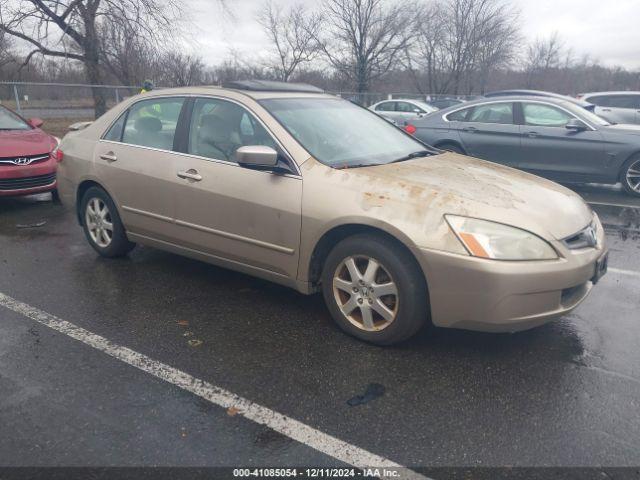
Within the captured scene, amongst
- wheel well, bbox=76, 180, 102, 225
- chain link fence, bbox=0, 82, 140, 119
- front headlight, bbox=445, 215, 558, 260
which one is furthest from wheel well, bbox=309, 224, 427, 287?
chain link fence, bbox=0, 82, 140, 119

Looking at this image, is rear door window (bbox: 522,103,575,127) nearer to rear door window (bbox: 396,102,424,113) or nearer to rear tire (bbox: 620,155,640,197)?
rear tire (bbox: 620,155,640,197)

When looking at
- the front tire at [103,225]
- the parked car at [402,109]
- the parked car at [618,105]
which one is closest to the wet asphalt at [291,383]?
the front tire at [103,225]

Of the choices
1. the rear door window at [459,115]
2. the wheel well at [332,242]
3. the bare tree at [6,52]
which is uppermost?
the bare tree at [6,52]

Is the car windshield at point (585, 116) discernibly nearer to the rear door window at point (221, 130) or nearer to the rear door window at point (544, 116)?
the rear door window at point (544, 116)

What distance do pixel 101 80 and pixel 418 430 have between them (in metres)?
19.6

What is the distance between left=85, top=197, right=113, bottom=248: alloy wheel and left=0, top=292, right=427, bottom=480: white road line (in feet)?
4.06

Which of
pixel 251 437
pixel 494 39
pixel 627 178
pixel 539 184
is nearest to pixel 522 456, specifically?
pixel 251 437

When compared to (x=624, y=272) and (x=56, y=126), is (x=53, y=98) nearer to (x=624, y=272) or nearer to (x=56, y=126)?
(x=56, y=126)

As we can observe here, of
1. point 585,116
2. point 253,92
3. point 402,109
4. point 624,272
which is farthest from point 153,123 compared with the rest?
point 402,109

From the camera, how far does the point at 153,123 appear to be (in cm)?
450

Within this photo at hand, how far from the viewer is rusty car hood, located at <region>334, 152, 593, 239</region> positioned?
3.03 m

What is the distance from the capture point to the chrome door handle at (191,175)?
398 cm

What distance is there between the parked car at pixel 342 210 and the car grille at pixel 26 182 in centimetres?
273

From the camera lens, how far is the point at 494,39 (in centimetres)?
3959
